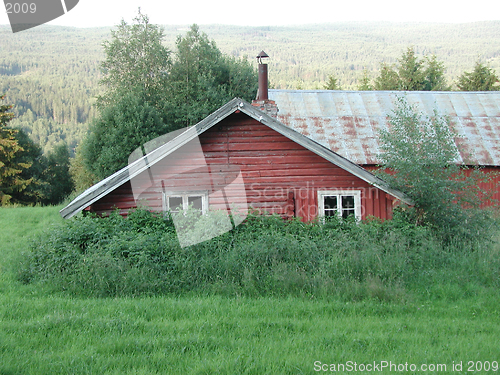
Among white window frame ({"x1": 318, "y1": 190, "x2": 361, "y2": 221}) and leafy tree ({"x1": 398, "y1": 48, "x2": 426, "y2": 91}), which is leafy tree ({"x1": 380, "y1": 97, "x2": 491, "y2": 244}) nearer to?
white window frame ({"x1": 318, "y1": 190, "x2": 361, "y2": 221})

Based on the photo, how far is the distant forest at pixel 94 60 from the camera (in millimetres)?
105625

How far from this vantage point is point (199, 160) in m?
11.2

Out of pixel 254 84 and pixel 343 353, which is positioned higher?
pixel 254 84

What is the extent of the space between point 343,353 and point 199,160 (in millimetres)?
7301

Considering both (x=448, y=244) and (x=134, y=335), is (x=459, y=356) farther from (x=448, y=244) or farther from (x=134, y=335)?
(x=448, y=244)

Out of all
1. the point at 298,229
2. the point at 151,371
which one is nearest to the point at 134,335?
the point at 151,371

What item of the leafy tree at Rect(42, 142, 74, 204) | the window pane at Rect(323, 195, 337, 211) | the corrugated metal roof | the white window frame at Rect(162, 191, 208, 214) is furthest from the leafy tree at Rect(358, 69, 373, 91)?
the white window frame at Rect(162, 191, 208, 214)

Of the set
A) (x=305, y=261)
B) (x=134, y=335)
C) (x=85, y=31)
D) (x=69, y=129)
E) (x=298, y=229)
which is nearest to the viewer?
(x=134, y=335)

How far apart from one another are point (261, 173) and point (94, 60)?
154 meters

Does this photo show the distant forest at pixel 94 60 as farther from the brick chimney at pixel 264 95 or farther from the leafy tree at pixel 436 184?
the leafy tree at pixel 436 184

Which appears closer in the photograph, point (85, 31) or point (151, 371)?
point (151, 371)

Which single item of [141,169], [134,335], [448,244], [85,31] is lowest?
[448,244]

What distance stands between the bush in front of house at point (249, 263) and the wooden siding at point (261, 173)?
2.00 m

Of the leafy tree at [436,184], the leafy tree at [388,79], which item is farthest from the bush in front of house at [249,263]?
the leafy tree at [388,79]
